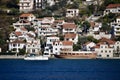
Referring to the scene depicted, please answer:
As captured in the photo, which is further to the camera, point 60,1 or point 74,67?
point 60,1

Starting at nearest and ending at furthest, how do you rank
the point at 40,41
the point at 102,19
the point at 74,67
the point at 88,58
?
the point at 74,67, the point at 88,58, the point at 40,41, the point at 102,19

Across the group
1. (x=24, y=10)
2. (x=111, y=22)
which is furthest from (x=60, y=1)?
(x=111, y=22)

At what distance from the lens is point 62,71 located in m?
38.9

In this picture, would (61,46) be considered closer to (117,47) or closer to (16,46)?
(16,46)

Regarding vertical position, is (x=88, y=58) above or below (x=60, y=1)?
below

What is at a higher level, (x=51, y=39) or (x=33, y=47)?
(x=51, y=39)

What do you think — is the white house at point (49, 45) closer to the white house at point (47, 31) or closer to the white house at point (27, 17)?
the white house at point (47, 31)

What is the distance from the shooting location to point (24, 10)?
64.9m

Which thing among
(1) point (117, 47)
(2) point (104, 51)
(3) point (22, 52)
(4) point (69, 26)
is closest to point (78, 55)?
(2) point (104, 51)

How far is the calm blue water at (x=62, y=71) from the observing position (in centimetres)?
3478

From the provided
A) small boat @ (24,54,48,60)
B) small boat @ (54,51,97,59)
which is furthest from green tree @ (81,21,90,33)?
small boat @ (24,54,48,60)

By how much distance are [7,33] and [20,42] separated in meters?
3.36

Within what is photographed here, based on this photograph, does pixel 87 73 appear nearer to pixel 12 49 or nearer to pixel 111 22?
pixel 12 49

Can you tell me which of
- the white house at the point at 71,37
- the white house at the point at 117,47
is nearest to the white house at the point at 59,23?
the white house at the point at 71,37
